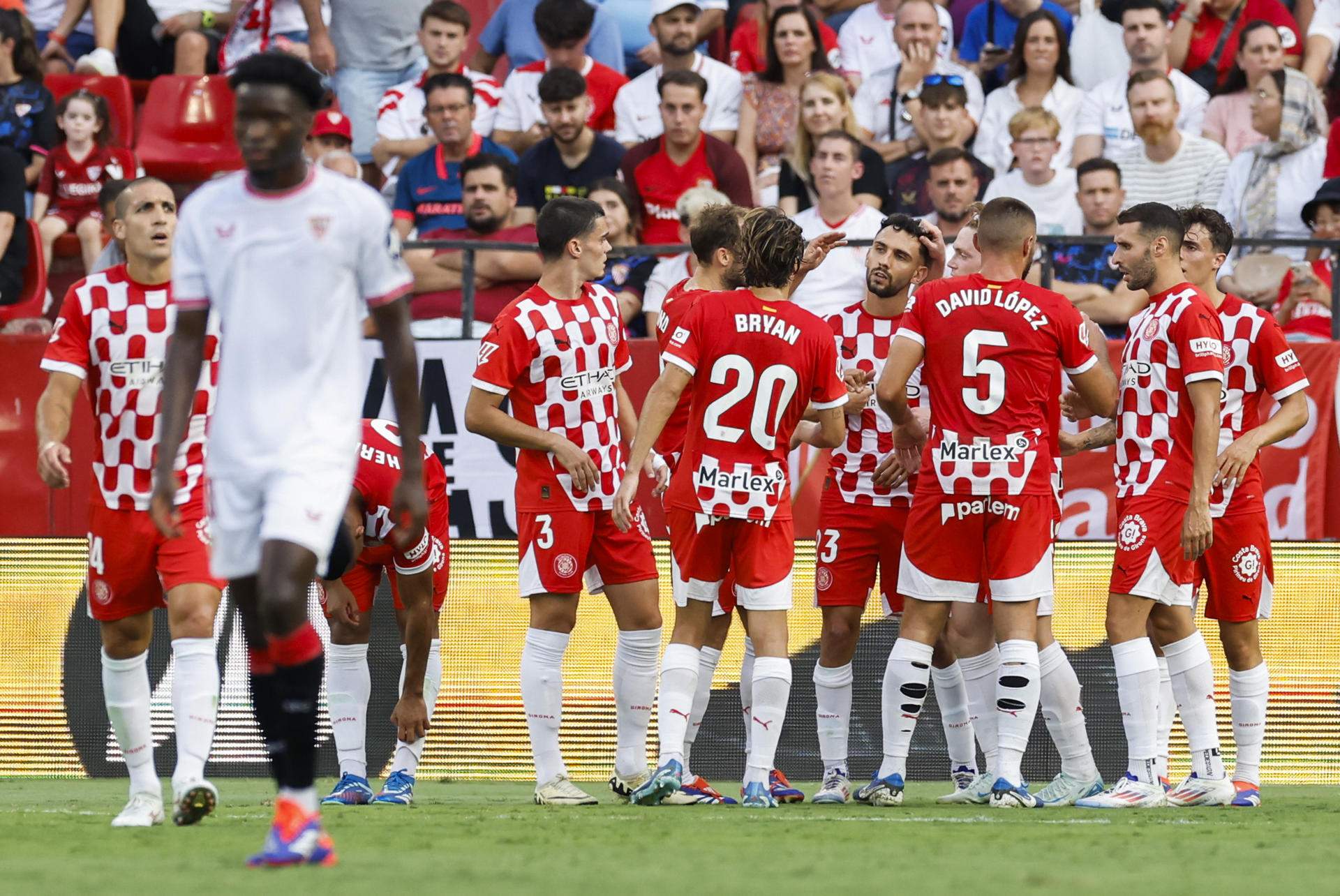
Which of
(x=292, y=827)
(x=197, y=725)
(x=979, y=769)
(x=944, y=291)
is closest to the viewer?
(x=292, y=827)

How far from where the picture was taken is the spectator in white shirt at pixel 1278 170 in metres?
12.8

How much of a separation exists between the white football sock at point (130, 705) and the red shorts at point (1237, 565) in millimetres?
4278

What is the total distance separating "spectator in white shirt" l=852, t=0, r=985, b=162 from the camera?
1423 centimetres

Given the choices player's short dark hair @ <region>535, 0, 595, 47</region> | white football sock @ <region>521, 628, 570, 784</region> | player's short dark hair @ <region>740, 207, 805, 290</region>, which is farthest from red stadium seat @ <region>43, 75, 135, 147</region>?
player's short dark hair @ <region>740, 207, 805, 290</region>

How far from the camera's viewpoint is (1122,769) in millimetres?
9812

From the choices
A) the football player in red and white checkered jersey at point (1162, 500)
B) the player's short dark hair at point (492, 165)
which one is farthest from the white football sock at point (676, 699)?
the player's short dark hair at point (492, 165)

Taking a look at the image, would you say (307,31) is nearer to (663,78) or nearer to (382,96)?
(382,96)

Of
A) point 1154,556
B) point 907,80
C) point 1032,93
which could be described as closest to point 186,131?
point 907,80

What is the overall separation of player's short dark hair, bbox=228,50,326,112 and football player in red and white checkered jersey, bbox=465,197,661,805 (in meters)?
2.40

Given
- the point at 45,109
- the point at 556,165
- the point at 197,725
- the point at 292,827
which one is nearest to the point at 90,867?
the point at 292,827

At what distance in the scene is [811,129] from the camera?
1309 centimetres

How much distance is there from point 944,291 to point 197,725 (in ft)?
10.9

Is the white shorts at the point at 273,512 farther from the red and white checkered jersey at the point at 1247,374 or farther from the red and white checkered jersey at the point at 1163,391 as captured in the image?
the red and white checkered jersey at the point at 1247,374

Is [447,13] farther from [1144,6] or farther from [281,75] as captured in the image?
[281,75]
